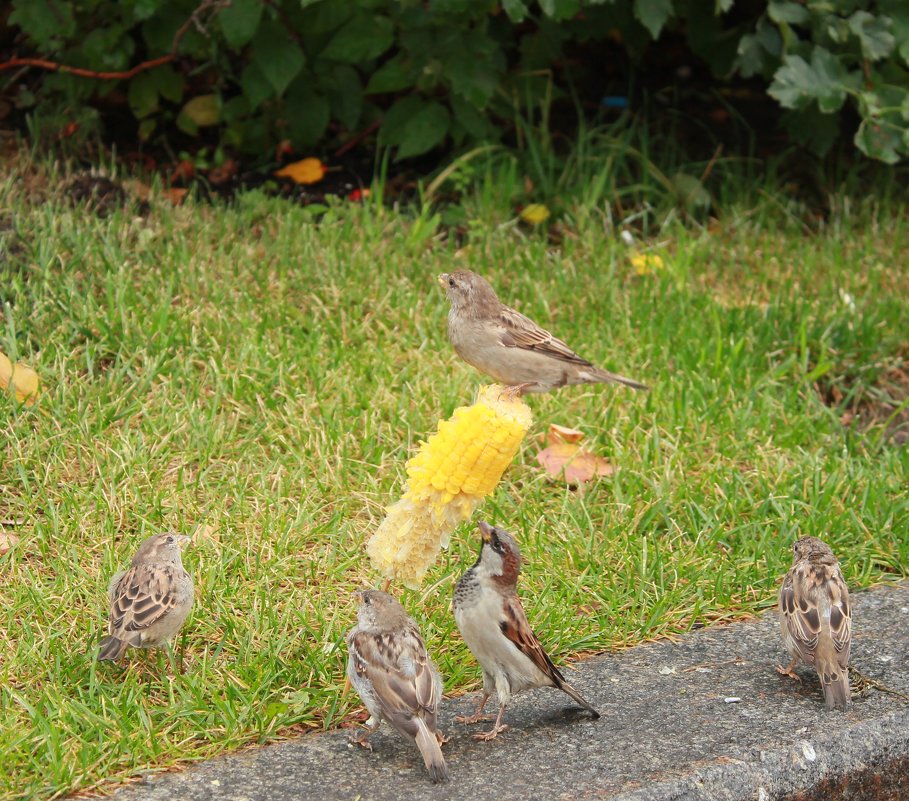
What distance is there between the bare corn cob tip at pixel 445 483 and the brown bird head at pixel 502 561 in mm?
161

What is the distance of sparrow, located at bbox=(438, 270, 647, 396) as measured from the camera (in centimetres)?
518

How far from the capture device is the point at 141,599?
169 inches

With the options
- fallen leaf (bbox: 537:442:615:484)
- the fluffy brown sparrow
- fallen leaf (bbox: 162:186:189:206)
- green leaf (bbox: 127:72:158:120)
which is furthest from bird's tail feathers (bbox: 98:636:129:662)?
green leaf (bbox: 127:72:158:120)

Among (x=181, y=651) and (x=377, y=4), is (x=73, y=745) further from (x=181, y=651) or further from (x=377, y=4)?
(x=377, y=4)

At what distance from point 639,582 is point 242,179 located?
4.31 m

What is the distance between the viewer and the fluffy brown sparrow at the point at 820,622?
4.48 metres

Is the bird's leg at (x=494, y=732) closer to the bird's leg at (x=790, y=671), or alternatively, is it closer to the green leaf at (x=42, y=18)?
the bird's leg at (x=790, y=671)

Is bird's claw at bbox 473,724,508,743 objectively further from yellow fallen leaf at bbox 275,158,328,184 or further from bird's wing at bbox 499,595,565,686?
yellow fallen leaf at bbox 275,158,328,184

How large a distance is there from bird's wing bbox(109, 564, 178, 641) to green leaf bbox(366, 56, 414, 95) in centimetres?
422

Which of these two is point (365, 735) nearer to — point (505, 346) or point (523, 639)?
point (523, 639)

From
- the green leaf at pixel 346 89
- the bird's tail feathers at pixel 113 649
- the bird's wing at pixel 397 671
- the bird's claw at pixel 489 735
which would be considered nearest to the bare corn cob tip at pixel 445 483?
the bird's wing at pixel 397 671

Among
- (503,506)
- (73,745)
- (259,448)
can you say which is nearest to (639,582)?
(503,506)

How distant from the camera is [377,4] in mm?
7691

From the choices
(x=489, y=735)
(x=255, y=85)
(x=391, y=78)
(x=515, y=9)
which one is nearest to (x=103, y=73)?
(x=255, y=85)
